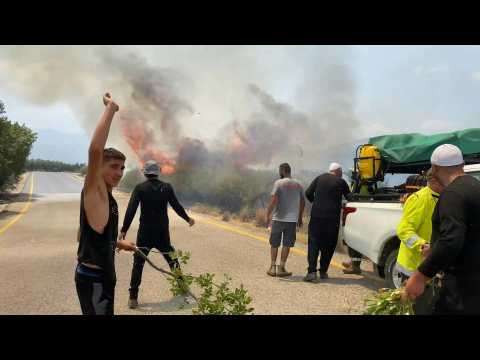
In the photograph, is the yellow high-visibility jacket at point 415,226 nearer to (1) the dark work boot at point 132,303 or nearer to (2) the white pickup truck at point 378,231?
(2) the white pickup truck at point 378,231

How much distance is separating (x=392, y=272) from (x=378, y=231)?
576 mm

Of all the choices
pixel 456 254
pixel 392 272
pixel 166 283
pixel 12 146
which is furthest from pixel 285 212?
pixel 12 146

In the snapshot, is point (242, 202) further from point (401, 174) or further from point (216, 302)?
point (216, 302)

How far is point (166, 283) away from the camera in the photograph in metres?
6.31

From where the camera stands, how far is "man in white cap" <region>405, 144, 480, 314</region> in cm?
238

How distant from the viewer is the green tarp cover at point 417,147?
6.39 metres

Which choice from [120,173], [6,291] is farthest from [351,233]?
[6,291]

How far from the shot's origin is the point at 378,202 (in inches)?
234

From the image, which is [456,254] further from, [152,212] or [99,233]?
[152,212]

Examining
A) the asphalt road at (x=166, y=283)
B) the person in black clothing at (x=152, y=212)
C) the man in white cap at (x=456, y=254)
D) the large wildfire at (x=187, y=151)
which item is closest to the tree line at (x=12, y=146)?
the large wildfire at (x=187, y=151)

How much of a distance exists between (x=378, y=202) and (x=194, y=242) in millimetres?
5201

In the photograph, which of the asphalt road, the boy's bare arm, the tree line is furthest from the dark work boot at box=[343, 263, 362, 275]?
the tree line

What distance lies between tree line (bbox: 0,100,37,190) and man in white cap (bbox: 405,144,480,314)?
2133 cm

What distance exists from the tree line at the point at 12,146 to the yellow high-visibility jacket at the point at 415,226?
2050 centimetres
